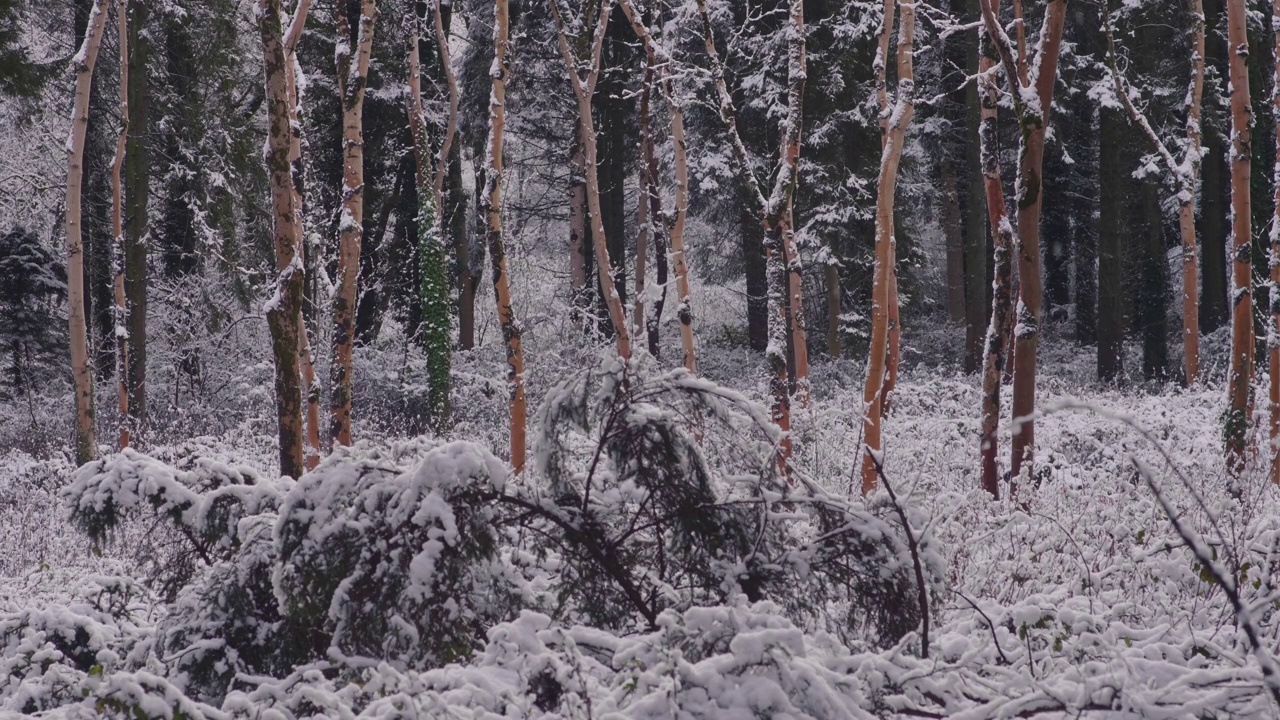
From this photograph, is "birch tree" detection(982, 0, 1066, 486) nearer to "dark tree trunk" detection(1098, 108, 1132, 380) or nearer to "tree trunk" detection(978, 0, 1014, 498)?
"tree trunk" detection(978, 0, 1014, 498)

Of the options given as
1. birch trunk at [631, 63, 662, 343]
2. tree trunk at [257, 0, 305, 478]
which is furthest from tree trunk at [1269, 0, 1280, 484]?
tree trunk at [257, 0, 305, 478]

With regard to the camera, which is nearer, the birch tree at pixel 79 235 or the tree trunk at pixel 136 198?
the birch tree at pixel 79 235

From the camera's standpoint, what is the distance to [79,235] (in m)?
9.80

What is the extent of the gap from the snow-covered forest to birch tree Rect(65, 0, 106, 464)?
57 mm

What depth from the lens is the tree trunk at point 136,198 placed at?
1412 centimetres

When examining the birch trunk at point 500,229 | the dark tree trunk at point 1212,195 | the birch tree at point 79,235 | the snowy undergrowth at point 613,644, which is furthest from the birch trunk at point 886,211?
the dark tree trunk at point 1212,195

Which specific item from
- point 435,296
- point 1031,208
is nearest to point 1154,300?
point 1031,208

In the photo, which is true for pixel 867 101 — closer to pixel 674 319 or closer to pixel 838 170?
pixel 838 170

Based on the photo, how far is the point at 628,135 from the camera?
21094mm

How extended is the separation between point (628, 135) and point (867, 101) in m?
5.91

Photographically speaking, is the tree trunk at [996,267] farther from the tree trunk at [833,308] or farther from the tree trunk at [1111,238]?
the tree trunk at [833,308]

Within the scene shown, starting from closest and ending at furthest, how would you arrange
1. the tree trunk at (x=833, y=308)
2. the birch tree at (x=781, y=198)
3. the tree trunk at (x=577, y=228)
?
1. the birch tree at (x=781, y=198)
2. the tree trunk at (x=577, y=228)
3. the tree trunk at (x=833, y=308)

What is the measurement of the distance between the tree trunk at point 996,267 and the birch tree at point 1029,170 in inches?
6.6

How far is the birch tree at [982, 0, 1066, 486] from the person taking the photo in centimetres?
645
